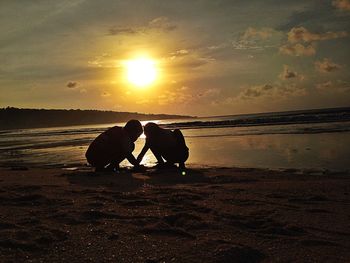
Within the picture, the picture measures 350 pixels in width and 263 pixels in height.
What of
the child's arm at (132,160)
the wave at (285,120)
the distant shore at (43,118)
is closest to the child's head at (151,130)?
the child's arm at (132,160)

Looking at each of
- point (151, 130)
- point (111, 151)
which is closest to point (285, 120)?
point (151, 130)

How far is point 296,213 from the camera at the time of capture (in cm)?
487

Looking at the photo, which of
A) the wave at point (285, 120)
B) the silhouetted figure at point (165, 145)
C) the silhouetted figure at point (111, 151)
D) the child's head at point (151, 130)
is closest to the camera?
the silhouetted figure at point (111, 151)

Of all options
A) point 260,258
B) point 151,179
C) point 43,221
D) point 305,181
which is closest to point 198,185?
point 151,179

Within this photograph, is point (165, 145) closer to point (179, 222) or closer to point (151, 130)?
point (151, 130)

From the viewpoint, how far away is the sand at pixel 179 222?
11.1 feet

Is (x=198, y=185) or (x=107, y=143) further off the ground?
(x=107, y=143)

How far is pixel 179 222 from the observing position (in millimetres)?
4430

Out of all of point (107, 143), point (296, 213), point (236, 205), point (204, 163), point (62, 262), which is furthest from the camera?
point (204, 163)

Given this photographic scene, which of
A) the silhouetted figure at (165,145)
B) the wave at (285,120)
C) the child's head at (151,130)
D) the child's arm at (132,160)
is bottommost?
the child's arm at (132,160)

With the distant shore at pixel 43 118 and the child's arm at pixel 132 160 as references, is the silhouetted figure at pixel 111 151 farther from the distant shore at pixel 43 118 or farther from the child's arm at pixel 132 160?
the distant shore at pixel 43 118

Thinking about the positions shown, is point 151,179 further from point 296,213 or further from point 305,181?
point 296,213

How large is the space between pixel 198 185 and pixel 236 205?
214 centimetres

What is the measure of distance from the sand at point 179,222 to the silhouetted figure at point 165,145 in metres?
3.86
